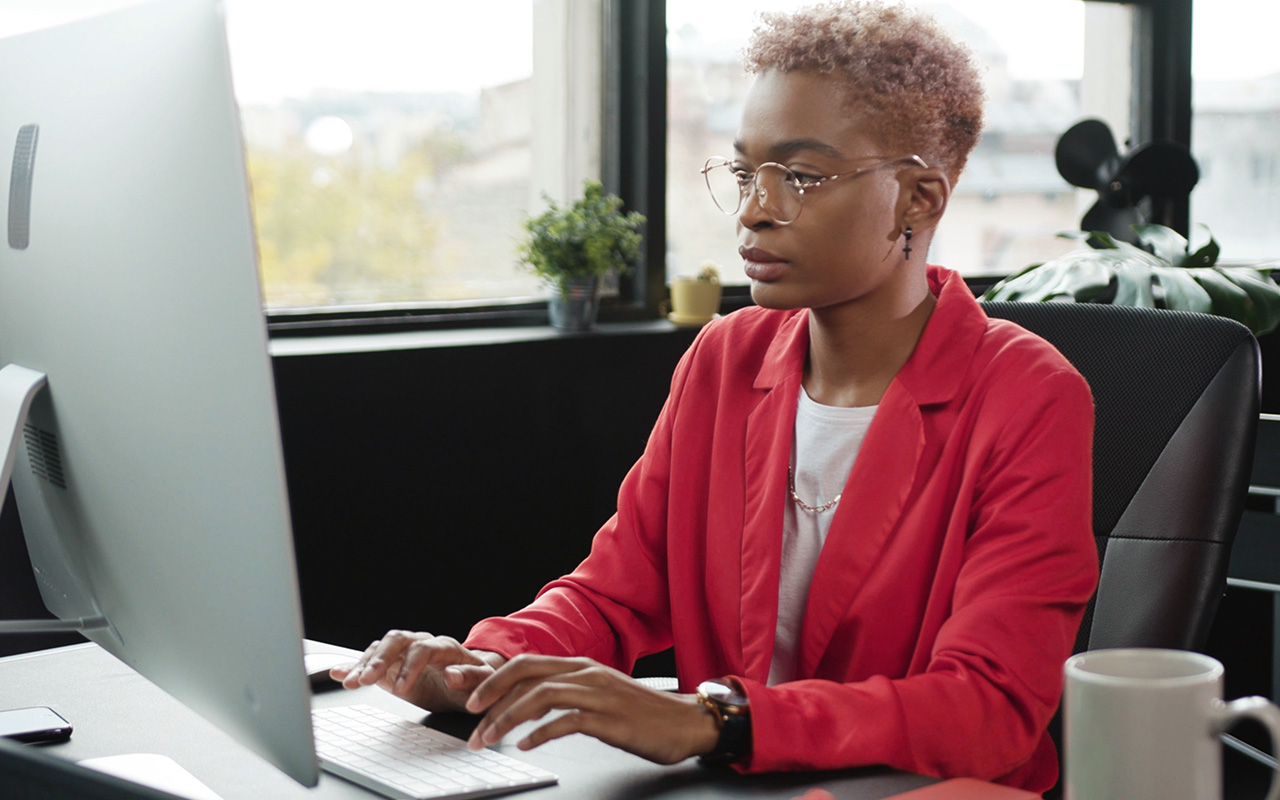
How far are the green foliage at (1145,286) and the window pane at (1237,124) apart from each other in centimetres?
118

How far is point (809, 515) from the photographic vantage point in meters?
1.28

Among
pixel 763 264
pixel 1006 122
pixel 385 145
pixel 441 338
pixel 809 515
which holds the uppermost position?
pixel 1006 122

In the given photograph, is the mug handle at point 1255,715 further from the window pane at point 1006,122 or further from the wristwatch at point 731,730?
the window pane at point 1006,122

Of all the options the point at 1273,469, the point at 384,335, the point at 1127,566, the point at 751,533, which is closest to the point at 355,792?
the point at 751,533

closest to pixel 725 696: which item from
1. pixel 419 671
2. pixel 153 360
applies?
pixel 419 671

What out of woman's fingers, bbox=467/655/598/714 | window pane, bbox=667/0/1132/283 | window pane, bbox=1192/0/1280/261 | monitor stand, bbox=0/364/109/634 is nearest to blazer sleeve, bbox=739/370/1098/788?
woman's fingers, bbox=467/655/598/714

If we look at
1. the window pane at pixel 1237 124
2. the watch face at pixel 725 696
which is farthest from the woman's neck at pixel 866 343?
the window pane at pixel 1237 124

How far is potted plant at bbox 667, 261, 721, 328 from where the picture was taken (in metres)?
2.72

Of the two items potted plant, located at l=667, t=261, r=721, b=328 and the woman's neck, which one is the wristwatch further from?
potted plant, located at l=667, t=261, r=721, b=328

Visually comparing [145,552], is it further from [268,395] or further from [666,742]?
[666,742]

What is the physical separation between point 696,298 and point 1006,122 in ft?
3.85

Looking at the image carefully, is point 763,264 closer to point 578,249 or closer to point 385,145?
point 578,249

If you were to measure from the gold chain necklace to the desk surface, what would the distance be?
39 centimetres

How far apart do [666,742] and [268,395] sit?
1.47 feet
